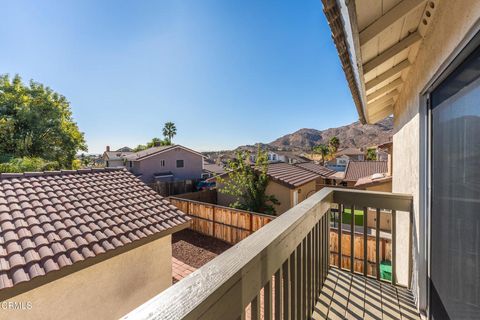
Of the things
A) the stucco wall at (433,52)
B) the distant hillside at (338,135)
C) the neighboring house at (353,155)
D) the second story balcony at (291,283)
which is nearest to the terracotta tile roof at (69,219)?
the second story balcony at (291,283)

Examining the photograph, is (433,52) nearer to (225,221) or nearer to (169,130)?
(225,221)

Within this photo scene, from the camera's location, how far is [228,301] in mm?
773

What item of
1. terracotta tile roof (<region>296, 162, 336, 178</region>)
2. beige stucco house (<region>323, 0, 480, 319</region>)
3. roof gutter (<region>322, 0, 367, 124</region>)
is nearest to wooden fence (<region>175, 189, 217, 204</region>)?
terracotta tile roof (<region>296, 162, 336, 178</region>)

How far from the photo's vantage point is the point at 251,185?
36.7 ft

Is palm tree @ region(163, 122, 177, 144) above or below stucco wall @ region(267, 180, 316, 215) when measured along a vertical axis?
above

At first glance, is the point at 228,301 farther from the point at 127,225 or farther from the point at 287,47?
the point at 287,47

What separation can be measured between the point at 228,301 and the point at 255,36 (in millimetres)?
10538

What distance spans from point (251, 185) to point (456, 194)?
987 centimetres

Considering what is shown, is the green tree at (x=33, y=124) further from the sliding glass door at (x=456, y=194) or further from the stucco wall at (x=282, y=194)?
the sliding glass door at (x=456, y=194)

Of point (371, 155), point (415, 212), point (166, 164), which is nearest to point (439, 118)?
point (415, 212)

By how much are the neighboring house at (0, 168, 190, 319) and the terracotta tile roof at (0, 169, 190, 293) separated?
0.03 ft

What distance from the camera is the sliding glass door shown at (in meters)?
1.17

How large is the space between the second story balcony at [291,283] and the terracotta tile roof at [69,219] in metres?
2.87

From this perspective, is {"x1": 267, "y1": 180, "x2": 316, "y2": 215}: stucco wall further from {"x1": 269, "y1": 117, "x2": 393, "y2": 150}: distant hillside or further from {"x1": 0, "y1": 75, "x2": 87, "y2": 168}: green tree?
{"x1": 269, "y1": 117, "x2": 393, "y2": 150}: distant hillside
